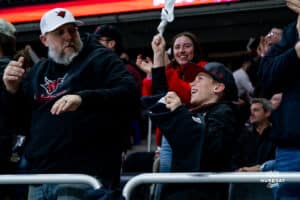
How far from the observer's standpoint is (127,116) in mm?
4168

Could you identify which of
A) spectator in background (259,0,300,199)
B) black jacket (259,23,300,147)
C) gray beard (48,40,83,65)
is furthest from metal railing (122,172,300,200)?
gray beard (48,40,83,65)

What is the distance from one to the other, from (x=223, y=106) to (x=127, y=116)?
1.89 ft

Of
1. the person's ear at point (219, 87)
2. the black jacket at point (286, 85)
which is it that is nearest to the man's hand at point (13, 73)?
the person's ear at point (219, 87)

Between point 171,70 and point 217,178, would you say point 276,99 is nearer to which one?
point 171,70

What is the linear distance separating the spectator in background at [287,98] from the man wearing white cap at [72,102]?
0.88m

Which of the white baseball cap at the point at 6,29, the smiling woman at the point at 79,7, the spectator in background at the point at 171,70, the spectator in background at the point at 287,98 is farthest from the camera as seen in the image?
the smiling woman at the point at 79,7

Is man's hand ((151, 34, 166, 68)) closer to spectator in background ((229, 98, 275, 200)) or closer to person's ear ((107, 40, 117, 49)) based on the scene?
spectator in background ((229, 98, 275, 200))

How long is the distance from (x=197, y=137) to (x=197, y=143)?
32 mm

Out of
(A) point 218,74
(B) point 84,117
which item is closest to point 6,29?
(B) point 84,117

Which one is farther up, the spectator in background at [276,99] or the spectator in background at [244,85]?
the spectator in background at [244,85]

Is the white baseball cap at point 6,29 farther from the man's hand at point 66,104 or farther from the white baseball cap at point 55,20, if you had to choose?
the man's hand at point 66,104

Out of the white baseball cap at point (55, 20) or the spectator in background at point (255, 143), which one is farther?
the spectator in background at point (255, 143)

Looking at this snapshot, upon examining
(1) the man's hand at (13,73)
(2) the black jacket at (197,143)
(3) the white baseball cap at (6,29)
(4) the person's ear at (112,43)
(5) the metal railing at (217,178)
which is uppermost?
(4) the person's ear at (112,43)

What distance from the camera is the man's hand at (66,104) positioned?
3.70m
